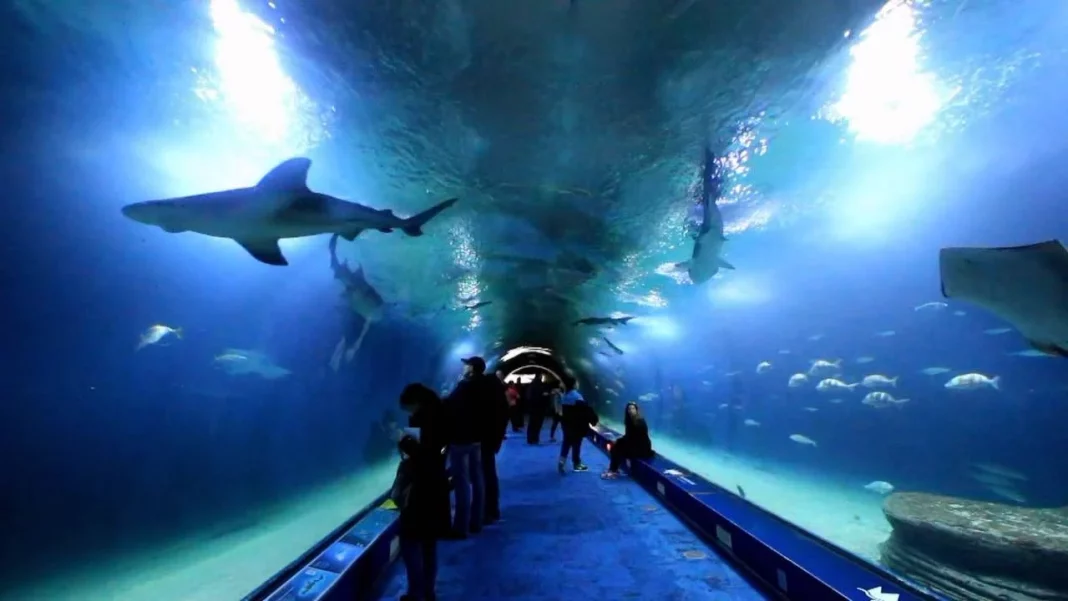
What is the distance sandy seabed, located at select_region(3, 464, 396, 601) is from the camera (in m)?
5.85

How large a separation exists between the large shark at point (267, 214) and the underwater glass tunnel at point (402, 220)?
3 centimetres

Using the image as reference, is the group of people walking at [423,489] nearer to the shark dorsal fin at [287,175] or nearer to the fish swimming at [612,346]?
the shark dorsal fin at [287,175]

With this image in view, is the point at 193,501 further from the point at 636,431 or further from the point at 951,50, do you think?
the point at 951,50

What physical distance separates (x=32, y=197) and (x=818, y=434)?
52370 mm

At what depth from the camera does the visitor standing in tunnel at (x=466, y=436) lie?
479cm

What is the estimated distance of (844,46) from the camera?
13.6 feet

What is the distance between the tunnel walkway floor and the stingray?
384 cm

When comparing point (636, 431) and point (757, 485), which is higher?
point (636, 431)

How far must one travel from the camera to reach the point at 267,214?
166 inches

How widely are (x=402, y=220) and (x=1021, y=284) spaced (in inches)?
243

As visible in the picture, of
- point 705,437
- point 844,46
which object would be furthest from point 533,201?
point 705,437

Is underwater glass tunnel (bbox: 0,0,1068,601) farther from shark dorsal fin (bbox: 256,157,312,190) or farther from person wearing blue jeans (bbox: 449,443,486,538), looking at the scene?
person wearing blue jeans (bbox: 449,443,486,538)

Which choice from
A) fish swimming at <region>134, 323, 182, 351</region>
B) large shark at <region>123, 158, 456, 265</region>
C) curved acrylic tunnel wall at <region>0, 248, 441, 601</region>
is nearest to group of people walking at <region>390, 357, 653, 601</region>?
large shark at <region>123, 158, 456, 265</region>

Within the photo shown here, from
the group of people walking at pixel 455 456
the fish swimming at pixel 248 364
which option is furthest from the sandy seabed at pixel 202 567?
the fish swimming at pixel 248 364
